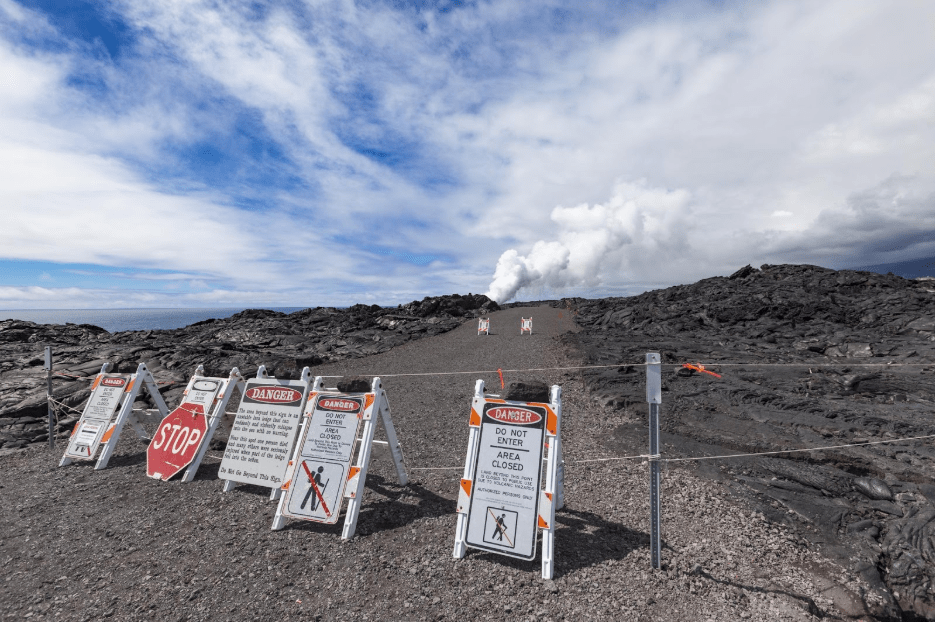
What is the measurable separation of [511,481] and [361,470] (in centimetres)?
198

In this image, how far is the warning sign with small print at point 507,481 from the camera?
15.4 ft

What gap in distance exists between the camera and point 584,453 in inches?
321

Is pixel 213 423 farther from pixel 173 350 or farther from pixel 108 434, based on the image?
pixel 173 350

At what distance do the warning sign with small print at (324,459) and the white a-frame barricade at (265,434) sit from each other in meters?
0.63

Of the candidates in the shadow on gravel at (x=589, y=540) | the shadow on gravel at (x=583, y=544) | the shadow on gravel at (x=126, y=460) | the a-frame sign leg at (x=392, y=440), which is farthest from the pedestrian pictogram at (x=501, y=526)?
the shadow on gravel at (x=126, y=460)

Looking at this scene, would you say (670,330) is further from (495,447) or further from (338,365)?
(495,447)

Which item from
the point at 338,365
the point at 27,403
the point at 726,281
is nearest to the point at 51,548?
the point at 27,403

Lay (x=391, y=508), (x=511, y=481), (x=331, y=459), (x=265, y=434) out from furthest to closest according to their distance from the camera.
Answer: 1. (x=265, y=434)
2. (x=391, y=508)
3. (x=331, y=459)
4. (x=511, y=481)

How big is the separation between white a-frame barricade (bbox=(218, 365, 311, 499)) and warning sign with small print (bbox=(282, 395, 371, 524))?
2.05ft

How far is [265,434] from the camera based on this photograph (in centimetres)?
669

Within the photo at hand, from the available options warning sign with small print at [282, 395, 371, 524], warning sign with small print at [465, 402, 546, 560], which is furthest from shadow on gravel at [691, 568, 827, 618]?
warning sign with small print at [282, 395, 371, 524]

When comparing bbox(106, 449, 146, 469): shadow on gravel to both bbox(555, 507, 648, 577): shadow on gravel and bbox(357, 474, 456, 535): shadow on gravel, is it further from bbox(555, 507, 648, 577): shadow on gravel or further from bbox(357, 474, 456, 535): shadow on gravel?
bbox(555, 507, 648, 577): shadow on gravel

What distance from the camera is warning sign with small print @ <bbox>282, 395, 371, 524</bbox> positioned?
18.0ft

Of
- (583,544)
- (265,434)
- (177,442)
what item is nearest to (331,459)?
(265,434)
